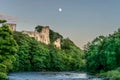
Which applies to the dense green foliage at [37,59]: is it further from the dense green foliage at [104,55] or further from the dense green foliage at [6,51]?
the dense green foliage at [6,51]

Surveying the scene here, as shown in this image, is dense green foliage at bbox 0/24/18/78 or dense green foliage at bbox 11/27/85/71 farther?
dense green foliage at bbox 11/27/85/71

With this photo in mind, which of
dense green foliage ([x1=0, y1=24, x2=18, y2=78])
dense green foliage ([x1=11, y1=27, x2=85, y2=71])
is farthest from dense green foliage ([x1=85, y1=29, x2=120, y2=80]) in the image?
dense green foliage ([x1=11, y1=27, x2=85, y2=71])

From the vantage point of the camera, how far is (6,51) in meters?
78.4

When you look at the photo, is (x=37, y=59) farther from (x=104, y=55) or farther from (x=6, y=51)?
(x=6, y=51)

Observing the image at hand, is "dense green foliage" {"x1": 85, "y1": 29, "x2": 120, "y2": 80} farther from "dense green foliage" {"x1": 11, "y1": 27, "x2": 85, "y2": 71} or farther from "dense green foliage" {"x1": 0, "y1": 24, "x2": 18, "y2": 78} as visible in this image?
"dense green foliage" {"x1": 11, "y1": 27, "x2": 85, "y2": 71}

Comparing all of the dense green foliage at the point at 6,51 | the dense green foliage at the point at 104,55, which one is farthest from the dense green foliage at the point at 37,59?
the dense green foliage at the point at 6,51

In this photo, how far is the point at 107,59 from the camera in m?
101

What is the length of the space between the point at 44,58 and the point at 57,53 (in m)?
22.3

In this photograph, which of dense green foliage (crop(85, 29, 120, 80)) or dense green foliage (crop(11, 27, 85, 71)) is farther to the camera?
dense green foliage (crop(11, 27, 85, 71))

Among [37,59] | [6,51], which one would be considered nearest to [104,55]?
[6,51]

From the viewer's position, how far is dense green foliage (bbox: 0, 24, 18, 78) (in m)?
Answer: 75.6

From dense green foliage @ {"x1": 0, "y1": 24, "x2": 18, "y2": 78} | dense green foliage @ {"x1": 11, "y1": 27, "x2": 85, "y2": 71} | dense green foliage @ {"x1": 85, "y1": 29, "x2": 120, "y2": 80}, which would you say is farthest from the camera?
dense green foliage @ {"x1": 11, "y1": 27, "x2": 85, "y2": 71}

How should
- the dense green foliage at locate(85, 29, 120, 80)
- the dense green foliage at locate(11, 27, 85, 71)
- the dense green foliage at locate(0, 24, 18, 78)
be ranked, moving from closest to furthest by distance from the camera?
the dense green foliage at locate(0, 24, 18, 78) → the dense green foliage at locate(85, 29, 120, 80) → the dense green foliage at locate(11, 27, 85, 71)

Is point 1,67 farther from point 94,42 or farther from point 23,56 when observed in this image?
point 23,56
